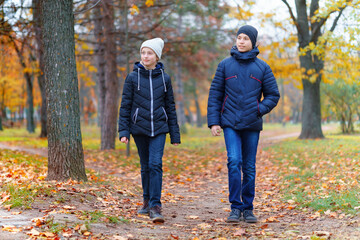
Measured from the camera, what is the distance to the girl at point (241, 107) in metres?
4.86

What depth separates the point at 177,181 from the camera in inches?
362

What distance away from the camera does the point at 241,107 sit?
15.9ft

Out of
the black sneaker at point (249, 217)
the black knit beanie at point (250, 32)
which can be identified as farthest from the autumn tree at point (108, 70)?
the black sneaker at point (249, 217)

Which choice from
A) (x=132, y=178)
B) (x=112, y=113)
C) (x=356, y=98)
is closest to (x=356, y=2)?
(x=132, y=178)

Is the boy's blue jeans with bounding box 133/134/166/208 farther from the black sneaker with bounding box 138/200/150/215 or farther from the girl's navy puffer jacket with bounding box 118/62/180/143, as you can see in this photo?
the black sneaker with bounding box 138/200/150/215

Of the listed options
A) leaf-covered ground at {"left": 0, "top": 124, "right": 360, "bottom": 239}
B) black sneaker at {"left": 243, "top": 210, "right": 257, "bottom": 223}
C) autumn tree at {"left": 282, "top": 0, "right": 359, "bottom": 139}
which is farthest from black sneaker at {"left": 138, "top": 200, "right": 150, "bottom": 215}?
autumn tree at {"left": 282, "top": 0, "right": 359, "bottom": 139}

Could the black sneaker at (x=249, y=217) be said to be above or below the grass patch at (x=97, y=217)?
below

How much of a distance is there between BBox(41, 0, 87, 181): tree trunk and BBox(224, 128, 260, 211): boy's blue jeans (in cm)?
276

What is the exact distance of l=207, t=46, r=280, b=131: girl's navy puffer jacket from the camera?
4844mm

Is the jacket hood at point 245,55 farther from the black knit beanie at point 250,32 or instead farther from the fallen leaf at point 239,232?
the fallen leaf at point 239,232

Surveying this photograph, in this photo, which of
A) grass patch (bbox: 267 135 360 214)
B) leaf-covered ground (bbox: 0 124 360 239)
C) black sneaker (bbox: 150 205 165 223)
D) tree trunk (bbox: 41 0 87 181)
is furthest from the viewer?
Answer: tree trunk (bbox: 41 0 87 181)

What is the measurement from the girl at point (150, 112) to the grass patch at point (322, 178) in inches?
91.6

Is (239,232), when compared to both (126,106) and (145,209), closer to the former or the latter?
(145,209)

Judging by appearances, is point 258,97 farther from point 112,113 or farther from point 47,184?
point 112,113
